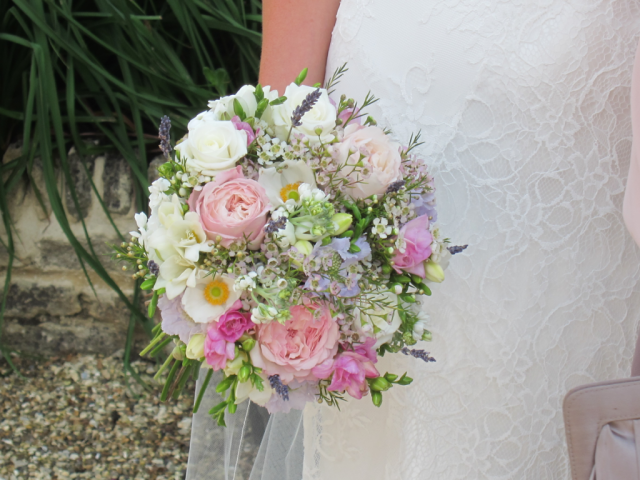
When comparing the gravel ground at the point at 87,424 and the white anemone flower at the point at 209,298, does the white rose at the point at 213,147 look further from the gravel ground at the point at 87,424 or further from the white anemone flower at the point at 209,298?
the gravel ground at the point at 87,424

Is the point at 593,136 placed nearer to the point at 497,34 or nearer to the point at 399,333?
the point at 497,34

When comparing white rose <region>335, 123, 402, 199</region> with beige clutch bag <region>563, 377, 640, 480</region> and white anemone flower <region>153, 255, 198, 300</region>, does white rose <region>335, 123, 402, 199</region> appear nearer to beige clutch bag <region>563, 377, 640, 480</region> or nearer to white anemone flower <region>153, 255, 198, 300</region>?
white anemone flower <region>153, 255, 198, 300</region>

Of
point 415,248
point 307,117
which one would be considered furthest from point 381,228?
point 307,117

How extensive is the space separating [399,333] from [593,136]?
45 cm

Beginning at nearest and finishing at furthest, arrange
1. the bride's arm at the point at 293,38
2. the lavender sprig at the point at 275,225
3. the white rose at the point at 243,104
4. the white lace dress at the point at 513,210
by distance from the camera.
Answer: the lavender sprig at the point at 275,225, the white rose at the point at 243,104, the white lace dress at the point at 513,210, the bride's arm at the point at 293,38

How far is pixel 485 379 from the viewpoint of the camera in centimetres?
88

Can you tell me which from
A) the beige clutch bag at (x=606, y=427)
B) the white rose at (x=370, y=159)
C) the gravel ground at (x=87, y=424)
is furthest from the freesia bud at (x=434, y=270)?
the gravel ground at (x=87, y=424)

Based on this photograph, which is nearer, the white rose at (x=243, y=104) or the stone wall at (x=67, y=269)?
the white rose at (x=243, y=104)

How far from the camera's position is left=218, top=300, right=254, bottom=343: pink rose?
27.0 inches

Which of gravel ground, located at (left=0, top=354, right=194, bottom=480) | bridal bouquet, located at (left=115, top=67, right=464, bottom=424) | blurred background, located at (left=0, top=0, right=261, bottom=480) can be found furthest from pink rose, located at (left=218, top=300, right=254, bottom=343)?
gravel ground, located at (left=0, top=354, right=194, bottom=480)

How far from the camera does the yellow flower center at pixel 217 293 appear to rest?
69 centimetres

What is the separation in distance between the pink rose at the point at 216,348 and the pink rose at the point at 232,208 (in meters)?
0.11

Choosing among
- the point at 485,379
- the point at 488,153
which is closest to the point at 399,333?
the point at 485,379

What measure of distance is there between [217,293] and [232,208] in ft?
0.36
